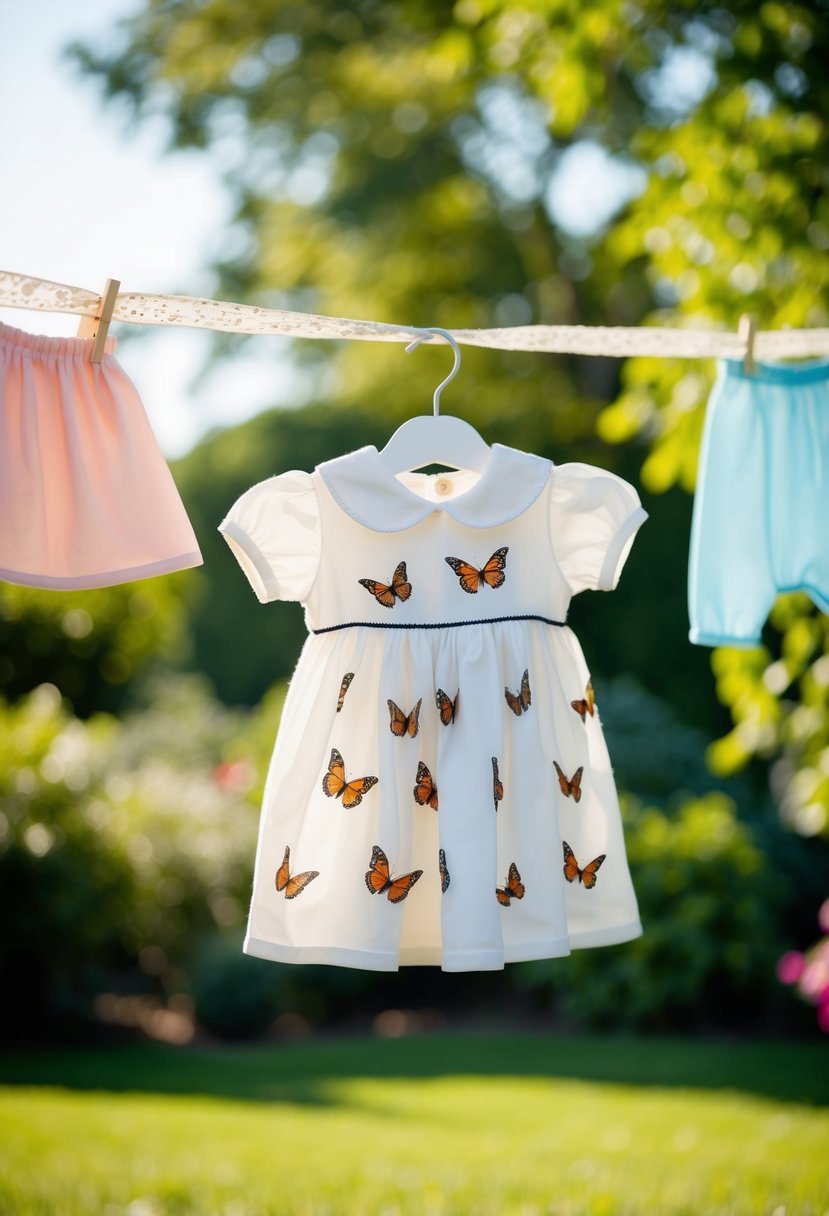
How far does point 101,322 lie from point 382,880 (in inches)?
37.1

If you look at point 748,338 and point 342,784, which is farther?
point 748,338

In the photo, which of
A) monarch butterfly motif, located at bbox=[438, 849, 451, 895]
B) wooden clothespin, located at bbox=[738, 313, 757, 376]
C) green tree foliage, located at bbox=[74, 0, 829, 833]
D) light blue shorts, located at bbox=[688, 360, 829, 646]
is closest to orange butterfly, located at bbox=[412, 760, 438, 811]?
monarch butterfly motif, located at bbox=[438, 849, 451, 895]

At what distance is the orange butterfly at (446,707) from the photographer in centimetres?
178

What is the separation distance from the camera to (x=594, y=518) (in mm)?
1920

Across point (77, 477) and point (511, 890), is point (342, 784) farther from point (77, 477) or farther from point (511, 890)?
point (77, 477)

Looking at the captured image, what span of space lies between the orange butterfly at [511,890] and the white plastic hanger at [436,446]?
0.65 m

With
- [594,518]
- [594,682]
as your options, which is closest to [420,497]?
[594,518]

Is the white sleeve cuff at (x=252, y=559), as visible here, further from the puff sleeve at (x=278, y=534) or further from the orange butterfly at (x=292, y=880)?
the orange butterfly at (x=292, y=880)

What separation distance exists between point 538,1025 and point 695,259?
12.0 feet

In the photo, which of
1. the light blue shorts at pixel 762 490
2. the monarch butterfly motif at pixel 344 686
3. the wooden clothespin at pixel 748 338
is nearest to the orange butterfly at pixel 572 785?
the monarch butterfly motif at pixel 344 686

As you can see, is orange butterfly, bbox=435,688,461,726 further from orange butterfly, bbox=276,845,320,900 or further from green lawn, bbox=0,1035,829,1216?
green lawn, bbox=0,1035,829,1216

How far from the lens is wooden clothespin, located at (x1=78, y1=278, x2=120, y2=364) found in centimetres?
172

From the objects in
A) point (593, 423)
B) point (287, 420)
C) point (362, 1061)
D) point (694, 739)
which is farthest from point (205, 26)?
point (362, 1061)

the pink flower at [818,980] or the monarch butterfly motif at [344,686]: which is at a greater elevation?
the monarch butterfly motif at [344,686]
